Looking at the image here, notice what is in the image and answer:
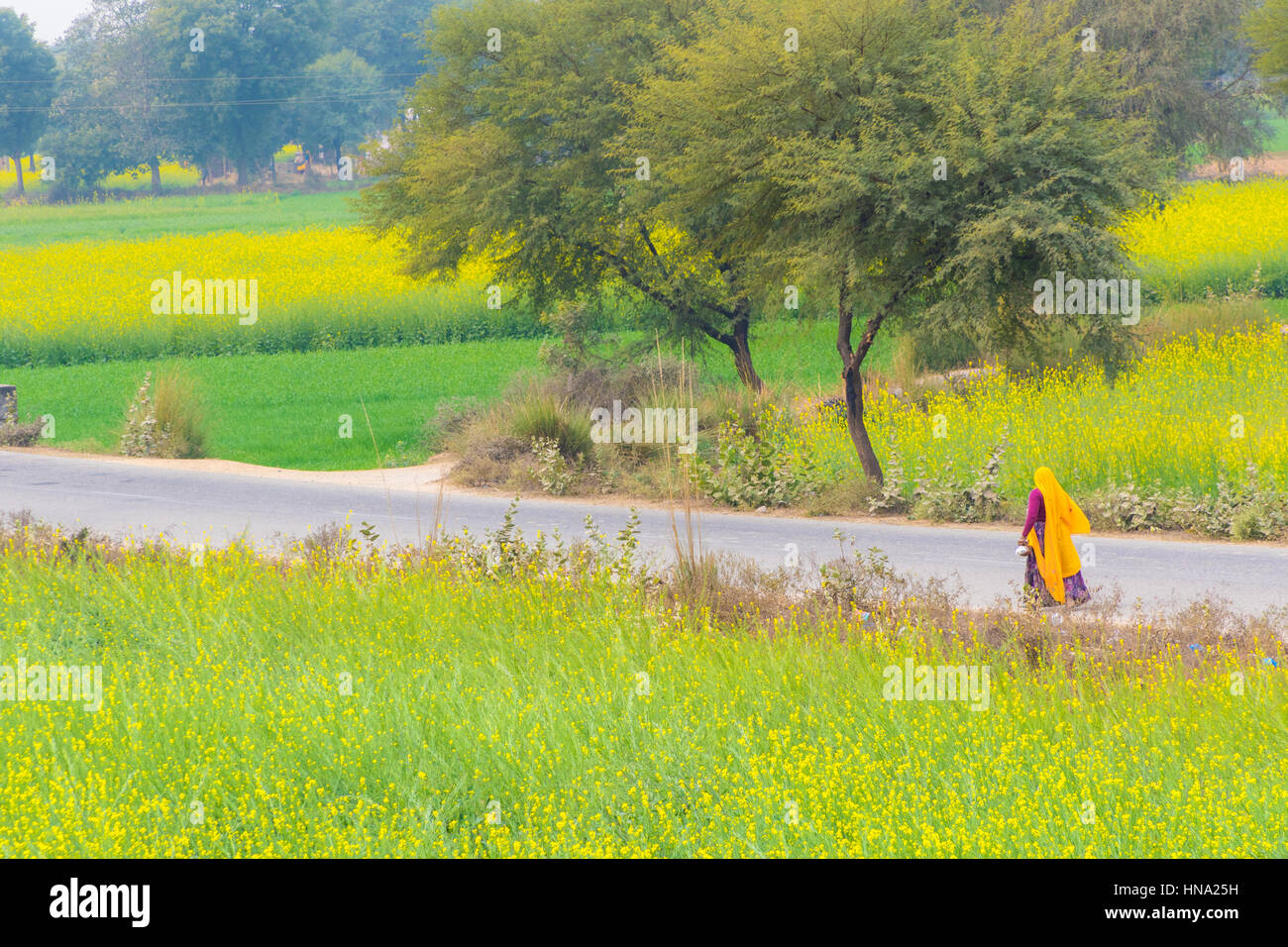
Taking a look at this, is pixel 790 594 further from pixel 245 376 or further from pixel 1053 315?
pixel 245 376

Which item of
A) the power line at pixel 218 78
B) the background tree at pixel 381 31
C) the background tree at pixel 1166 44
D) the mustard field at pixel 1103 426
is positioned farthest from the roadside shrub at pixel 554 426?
the background tree at pixel 381 31

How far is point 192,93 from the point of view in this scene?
8931 centimetres

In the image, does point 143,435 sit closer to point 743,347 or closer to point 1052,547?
point 743,347

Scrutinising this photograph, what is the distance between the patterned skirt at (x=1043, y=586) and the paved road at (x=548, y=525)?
459 mm

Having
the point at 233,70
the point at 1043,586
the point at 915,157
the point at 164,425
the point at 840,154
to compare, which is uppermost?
the point at 233,70

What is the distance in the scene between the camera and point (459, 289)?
1517 inches

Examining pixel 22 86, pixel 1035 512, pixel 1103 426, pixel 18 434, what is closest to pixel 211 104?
pixel 22 86

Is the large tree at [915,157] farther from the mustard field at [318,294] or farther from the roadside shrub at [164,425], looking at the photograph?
the mustard field at [318,294]

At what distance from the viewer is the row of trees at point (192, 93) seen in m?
89.0

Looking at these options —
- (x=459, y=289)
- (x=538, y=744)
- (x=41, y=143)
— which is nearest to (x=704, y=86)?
(x=538, y=744)

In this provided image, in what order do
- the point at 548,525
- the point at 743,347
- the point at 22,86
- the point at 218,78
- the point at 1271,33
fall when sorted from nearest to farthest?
1. the point at 548,525
2. the point at 743,347
3. the point at 1271,33
4. the point at 218,78
5. the point at 22,86

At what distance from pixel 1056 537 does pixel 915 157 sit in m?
5.46

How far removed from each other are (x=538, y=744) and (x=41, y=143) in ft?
317

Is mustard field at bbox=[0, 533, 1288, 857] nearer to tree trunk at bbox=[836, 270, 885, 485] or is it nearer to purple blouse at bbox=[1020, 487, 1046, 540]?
purple blouse at bbox=[1020, 487, 1046, 540]
